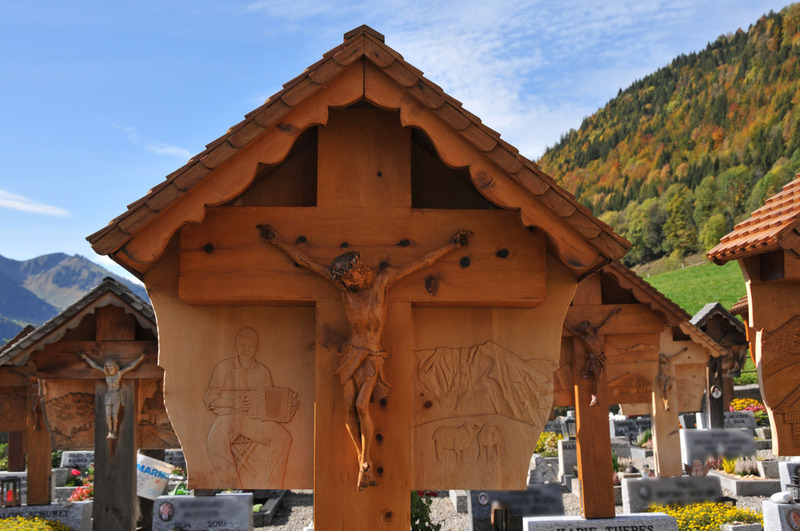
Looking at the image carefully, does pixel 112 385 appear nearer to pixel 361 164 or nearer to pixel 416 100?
pixel 361 164

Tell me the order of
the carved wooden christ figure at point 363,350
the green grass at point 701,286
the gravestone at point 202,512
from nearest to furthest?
the carved wooden christ figure at point 363,350, the gravestone at point 202,512, the green grass at point 701,286

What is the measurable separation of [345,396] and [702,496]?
12.0 metres

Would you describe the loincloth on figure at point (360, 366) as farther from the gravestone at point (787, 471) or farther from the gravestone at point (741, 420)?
the gravestone at point (741, 420)

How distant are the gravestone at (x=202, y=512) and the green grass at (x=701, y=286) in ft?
112

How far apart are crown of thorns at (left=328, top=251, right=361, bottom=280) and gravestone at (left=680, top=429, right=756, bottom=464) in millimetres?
16566

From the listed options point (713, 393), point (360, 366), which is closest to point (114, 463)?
point (360, 366)

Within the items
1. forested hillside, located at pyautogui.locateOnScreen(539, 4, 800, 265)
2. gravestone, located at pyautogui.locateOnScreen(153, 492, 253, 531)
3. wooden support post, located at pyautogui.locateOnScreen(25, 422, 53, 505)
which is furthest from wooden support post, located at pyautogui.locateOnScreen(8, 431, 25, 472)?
forested hillside, located at pyautogui.locateOnScreen(539, 4, 800, 265)

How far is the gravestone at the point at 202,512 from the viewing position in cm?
1202

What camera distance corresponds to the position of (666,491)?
545 inches

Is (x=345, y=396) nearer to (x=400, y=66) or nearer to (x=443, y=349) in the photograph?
(x=443, y=349)

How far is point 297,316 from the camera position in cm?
459

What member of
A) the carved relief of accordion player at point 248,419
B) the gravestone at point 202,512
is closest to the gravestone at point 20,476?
the gravestone at point 202,512

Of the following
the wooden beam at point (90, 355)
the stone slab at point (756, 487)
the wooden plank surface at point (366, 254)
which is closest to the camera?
the wooden plank surface at point (366, 254)

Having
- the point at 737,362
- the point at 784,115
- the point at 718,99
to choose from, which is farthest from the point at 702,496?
the point at 718,99
